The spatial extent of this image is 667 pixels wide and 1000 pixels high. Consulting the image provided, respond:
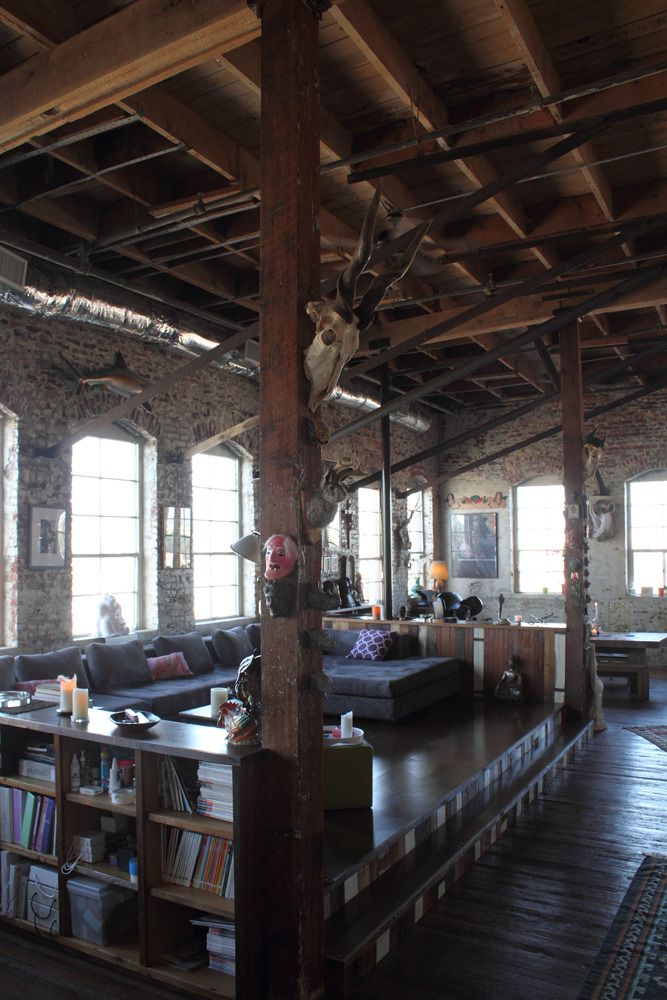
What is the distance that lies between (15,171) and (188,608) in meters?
4.93

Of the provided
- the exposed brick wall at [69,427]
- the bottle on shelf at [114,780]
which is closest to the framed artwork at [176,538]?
the exposed brick wall at [69,427]

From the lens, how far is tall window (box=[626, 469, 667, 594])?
1315 cm

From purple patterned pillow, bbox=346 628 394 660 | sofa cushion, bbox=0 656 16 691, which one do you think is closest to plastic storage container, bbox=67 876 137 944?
sofa cushion, bbox=0 656 16 691

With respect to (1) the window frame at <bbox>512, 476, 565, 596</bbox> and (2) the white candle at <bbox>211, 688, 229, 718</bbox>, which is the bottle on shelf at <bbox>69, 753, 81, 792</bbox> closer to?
(2) the white candle at <bbox>211, 688, 229, 718</bbox>

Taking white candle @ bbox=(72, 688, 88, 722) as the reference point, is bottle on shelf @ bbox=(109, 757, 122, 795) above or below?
below

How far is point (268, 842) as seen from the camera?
3287 millimetres

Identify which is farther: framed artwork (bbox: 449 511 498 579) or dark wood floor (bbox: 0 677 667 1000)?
framed artwork (bbox: 449 511 498 579)

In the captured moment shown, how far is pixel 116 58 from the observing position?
3666 millimetres

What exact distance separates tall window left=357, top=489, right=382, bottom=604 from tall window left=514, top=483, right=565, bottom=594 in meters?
2.69

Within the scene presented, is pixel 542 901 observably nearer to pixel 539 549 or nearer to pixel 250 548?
pixel 250 548

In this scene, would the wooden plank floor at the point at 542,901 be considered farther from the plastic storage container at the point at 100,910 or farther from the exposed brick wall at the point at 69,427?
the exposed brick wall at the point at 69,427

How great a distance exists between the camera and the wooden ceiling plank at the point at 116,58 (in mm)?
3439

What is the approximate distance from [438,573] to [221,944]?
11.4 meters

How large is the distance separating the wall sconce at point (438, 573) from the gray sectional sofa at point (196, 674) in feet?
19.8
